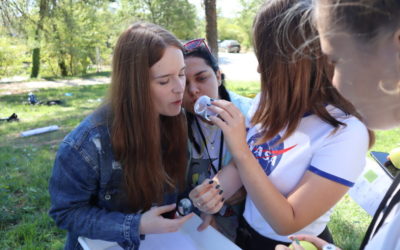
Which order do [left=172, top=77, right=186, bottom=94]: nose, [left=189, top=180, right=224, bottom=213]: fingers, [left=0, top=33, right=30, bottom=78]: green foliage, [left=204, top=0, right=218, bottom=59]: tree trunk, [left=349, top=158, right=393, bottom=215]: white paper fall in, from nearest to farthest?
[left=189, top=180, right=224, bottom=213]: fingers
[left=172, top=77, right=186, bottom=94]: nose
[left=349, top=158, right=393, bottom=215]: white paper
[left=204, top=0, right=218, bottom=59]: tree trunk
[left=0, top=33, right=30, bottom=78]: green foliage

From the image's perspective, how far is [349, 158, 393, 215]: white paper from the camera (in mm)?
2533

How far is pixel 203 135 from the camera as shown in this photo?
2.00 m

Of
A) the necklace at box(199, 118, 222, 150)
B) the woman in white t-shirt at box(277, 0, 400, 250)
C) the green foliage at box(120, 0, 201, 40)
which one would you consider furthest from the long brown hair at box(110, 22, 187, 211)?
the green foliage at box(120, 0, 201, 40)

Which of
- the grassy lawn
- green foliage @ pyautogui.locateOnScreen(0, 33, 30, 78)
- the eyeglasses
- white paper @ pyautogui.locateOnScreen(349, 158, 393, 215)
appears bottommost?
the grassy lawn

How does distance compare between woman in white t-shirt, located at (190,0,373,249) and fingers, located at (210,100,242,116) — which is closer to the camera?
woman in white t-shirt, located at (190,0,373,249)

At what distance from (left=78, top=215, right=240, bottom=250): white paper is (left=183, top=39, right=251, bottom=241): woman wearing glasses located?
0.29 meters

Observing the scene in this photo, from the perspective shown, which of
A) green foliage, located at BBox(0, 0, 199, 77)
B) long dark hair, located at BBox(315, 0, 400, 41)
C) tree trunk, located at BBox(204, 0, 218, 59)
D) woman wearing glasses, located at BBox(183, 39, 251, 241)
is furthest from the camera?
green foliage, located at BBox(0, 0, 199, 77)

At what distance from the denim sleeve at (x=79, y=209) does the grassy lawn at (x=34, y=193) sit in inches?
55.3

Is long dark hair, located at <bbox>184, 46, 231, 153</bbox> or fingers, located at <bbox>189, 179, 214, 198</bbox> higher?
long dark hair, located at <bbox>184, 46, 231, 153</bbox>

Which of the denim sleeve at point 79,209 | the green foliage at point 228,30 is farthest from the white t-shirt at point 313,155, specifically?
the green foliage at point 228,30

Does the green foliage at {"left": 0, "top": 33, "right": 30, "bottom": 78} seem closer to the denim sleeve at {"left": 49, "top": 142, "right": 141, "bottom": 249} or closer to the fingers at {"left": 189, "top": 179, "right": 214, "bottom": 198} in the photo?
the denim sleeve at {"left": 49, "top": 142, "right": 141, "bottom": 249}

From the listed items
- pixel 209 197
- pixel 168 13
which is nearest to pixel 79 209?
pixel 209 197

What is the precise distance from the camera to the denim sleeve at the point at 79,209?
4.99 feet

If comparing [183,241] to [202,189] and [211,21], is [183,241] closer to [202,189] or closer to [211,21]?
[202,189]
